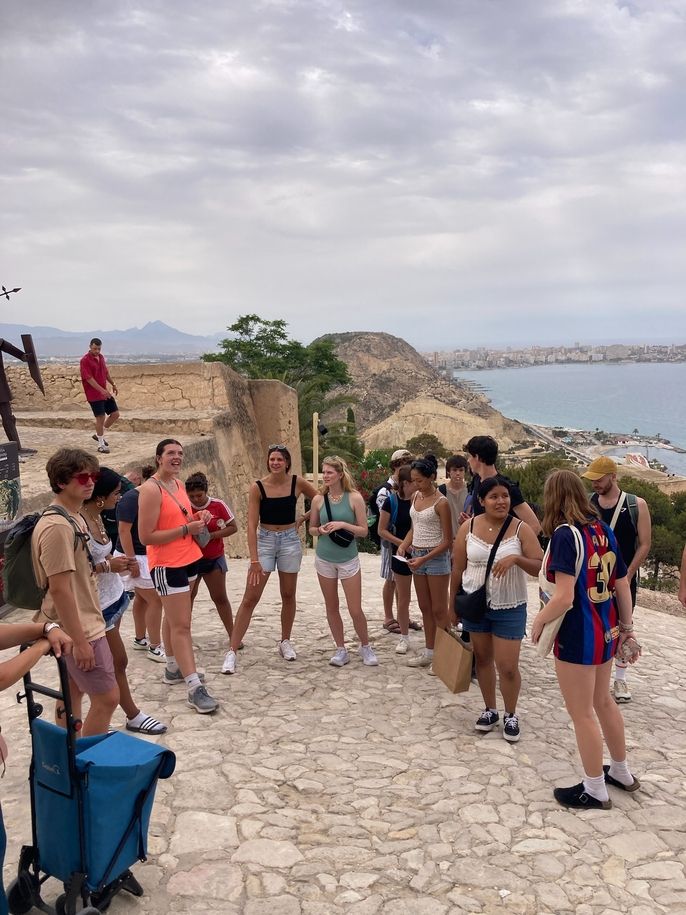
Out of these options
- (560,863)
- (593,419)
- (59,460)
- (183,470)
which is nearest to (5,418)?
(183,470)

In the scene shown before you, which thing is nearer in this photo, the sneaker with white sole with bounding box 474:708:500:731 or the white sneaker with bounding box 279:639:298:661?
the sneaker with white sole with bounding box 474:708:500:731

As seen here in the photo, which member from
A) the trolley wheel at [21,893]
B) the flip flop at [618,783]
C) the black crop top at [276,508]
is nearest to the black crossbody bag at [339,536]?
the black crop top at [276,508]

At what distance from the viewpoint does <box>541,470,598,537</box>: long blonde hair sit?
397cm

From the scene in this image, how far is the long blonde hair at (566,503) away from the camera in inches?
156

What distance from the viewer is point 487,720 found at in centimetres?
504

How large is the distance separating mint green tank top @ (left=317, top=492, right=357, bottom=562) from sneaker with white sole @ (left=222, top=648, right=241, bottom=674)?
106cm

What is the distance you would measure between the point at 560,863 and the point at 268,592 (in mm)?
5796

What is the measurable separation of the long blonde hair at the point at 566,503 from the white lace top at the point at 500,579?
1.98ft

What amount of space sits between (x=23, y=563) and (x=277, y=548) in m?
2.72

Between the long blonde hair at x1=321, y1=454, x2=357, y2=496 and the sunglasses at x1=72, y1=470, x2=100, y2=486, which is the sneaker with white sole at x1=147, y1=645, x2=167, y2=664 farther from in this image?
the sunglasses at x1=72, y1=470, x2=100, y2=486

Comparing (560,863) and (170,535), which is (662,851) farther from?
(170,535)

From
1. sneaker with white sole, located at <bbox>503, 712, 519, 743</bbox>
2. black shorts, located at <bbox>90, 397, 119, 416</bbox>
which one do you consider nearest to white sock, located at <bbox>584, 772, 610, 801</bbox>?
sneaker with white sole, located at <bbox>503, 712, 519, 743</bbox>

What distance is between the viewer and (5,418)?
10.1 meters

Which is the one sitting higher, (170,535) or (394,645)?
(170,535)
